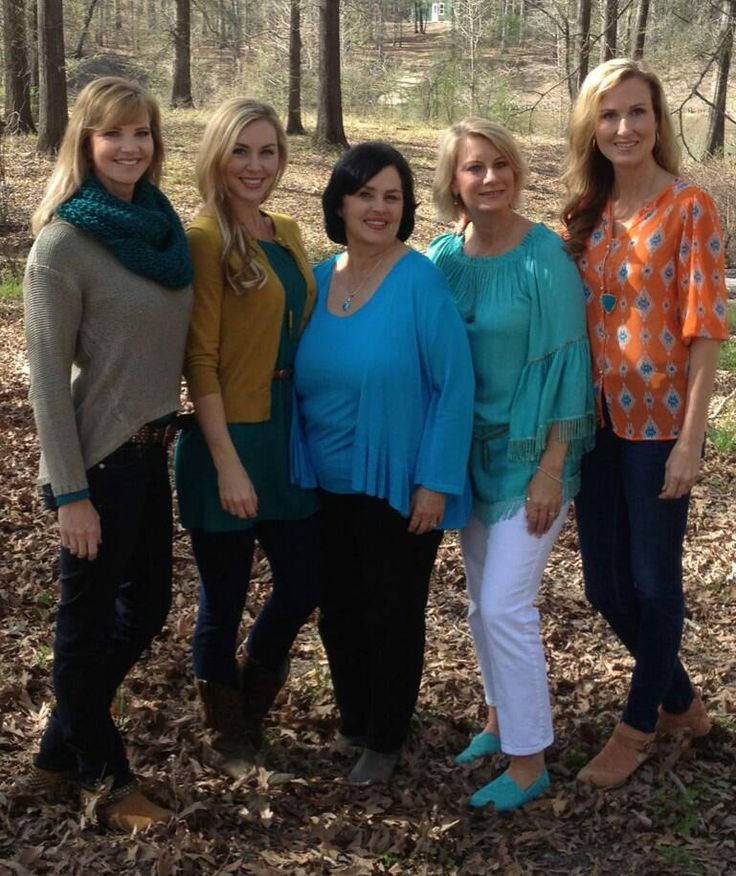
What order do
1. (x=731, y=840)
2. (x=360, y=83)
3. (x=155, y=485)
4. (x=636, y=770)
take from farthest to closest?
(x=360, y=83)
(x=636, y=770)
(x=731, y=840)
(x=155, y=485)

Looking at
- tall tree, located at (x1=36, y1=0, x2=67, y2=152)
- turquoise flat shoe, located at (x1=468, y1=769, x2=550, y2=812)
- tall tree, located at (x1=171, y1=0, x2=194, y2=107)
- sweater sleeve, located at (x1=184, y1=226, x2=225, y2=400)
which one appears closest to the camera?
sweater sleeve, located at (x1=184, y1=226, x2=225, y2=400)

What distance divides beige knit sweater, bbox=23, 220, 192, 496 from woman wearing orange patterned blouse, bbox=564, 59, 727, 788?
133 centimetres

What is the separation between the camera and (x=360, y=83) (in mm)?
36656

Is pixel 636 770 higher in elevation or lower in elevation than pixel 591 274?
lower

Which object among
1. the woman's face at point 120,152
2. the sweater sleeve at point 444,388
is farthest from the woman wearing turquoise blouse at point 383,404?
the woman's face at point 120,152

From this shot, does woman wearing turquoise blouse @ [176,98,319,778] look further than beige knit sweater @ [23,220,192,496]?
Yes

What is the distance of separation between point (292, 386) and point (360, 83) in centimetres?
3548

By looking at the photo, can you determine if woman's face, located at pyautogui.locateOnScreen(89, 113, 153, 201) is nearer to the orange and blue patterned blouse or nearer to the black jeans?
the black jeans

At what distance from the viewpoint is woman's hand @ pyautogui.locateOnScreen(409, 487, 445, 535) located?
3.25m

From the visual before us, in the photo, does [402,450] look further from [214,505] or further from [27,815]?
[27,815]

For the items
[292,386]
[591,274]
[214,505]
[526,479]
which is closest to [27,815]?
[214,505]

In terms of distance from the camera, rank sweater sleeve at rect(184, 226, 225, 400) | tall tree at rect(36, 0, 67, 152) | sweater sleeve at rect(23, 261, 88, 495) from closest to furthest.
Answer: sweater sleeve at rect(23, 261, 88, 495), sweater sleeve at rect(184, 226, 225, 400), tall tree at rect(36, 0, 67, 152)

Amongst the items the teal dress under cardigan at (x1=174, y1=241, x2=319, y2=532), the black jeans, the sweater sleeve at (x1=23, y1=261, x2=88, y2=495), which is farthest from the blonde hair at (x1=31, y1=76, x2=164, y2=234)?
the black jeans

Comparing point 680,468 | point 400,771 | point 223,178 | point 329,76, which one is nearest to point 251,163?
point 223,178
